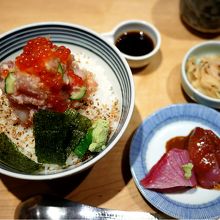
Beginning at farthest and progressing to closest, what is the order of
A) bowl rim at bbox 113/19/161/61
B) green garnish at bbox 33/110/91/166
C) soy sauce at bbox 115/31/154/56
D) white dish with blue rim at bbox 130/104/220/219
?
soy sauce at bbox 115/31/154/56, bowl rim at bbox 113/19/161/61, white dish with blue rim at bbox 130/104/220/219, green garnish at bbox 33/110/91/166

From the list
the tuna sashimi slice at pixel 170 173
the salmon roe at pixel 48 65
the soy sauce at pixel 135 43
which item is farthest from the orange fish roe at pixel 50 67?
the soy sauce at pixel 135 43

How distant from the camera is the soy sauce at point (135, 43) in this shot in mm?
2014

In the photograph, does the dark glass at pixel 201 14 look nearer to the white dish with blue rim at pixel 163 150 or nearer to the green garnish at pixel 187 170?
the white dish with blue rim at pixel 163 150

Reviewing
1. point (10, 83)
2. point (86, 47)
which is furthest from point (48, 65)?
point (86, 47)

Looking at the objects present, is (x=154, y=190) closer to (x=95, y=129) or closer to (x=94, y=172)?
(x=94, y=172)

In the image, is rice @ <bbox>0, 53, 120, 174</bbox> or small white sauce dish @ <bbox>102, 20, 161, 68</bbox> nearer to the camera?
rice @ <bbox>0, 53, 120, 174</bbox>

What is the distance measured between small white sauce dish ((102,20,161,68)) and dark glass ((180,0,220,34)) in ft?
0.74

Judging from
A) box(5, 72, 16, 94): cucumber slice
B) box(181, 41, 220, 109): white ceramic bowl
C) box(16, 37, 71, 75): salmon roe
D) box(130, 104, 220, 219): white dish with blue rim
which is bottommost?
box(130, 104, 220, 219): white dish with blue rim

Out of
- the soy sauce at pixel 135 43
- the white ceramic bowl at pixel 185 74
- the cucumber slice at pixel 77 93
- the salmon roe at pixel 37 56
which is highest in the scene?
the salmon roe at pixel 37 56

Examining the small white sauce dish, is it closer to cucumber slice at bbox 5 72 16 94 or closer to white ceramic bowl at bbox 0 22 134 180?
white ceramic bowl at bbox 0 22 134 180

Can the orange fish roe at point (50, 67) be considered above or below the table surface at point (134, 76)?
above

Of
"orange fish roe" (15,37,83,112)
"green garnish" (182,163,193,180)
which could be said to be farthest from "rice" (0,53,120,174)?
"green garnish" (182,163,193,180)

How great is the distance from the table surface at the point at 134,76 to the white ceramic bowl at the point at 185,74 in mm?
99

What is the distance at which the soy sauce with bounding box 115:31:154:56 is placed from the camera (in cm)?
201
